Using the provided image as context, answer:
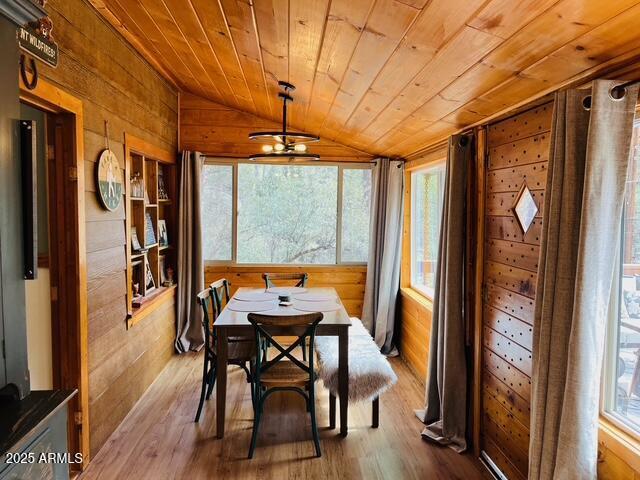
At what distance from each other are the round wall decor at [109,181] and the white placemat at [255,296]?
4.10ft

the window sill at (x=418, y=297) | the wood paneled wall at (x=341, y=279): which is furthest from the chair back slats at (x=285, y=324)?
the wood paneled wall at (x=341, y=279)

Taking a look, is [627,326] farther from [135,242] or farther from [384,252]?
[135,242]

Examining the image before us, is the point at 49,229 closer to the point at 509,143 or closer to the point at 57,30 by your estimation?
the point at 57,30

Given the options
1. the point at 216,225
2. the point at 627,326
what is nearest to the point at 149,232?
the point at 216,225

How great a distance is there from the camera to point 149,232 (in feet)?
13.5

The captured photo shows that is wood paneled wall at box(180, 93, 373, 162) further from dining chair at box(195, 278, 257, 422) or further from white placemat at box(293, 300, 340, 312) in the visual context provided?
white placemat at box(293, 300, 340, 312)

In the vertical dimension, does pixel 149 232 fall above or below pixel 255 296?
above

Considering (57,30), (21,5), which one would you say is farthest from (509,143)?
(57,30)

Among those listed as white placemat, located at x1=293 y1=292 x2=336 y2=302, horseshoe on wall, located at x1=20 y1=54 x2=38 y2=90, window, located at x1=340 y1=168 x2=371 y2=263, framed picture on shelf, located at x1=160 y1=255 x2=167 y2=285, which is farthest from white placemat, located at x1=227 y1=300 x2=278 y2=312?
horseshoe on wall, located at x1=20 y1=54 x2=38 y2=90

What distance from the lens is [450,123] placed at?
289 centimetres

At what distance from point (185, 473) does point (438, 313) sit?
6.16 feet

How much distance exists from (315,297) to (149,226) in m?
1.70

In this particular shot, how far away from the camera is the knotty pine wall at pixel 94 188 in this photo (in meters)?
2.49

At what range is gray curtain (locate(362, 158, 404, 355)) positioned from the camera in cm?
479
